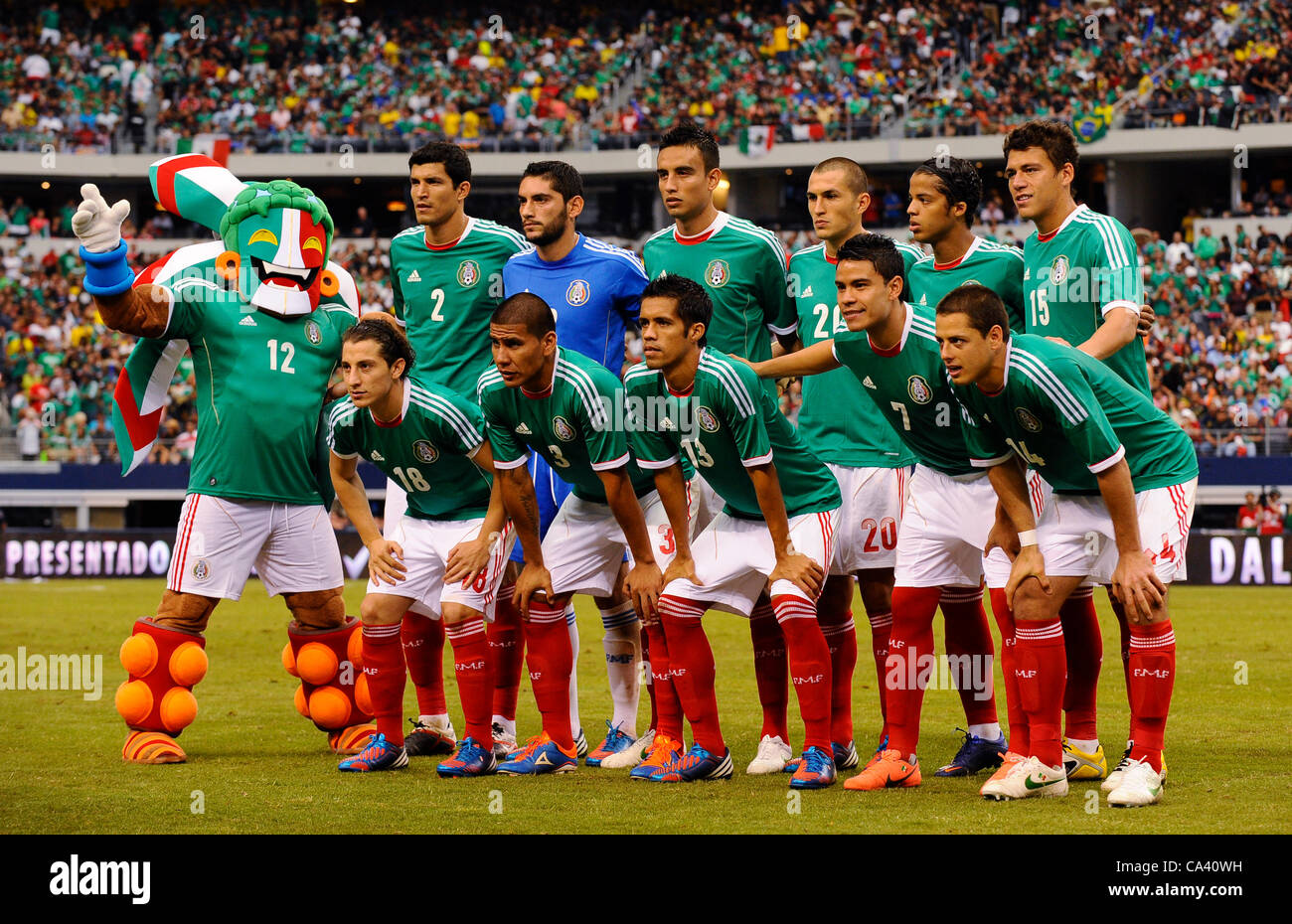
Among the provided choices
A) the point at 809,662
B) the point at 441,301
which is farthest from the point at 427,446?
the point at 809,662

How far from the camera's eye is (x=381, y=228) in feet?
126

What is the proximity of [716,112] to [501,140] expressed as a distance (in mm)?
5115

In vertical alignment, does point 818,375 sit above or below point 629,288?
below

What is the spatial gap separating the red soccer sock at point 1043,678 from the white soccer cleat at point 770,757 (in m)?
1.29

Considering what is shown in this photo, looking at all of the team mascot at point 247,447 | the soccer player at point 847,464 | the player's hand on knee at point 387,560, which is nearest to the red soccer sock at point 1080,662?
the soccer player at point 847,464

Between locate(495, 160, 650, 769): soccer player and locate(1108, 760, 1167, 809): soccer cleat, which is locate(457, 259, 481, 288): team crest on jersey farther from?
locate(1108, 760, 1167, 809): soccer cleat

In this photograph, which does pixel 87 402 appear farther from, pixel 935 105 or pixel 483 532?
pixel 483 532

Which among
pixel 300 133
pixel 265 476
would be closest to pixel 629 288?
pixel 265 476

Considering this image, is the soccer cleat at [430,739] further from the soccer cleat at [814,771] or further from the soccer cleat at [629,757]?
the soccer cleat at [814,771]

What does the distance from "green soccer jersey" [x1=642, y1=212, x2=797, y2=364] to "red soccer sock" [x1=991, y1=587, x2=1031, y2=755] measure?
1.77m

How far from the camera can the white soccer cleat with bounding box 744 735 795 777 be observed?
23.2ft

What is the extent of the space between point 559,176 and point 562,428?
145cm

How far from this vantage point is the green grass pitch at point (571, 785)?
18.6 feet
